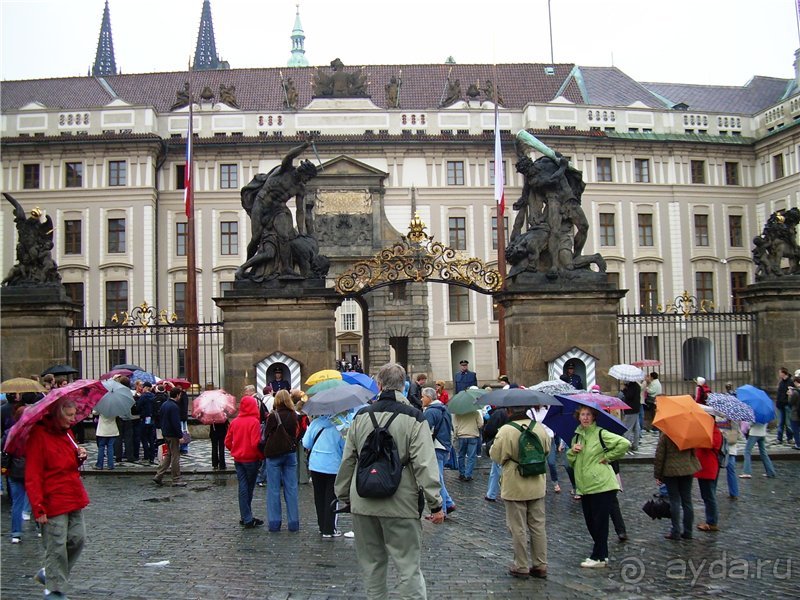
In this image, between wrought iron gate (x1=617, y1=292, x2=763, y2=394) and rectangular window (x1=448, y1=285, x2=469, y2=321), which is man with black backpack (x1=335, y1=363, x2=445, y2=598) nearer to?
wrought iron gate (x1=617, y1=292, x2=763, y2=394)

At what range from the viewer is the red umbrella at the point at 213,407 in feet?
44.3

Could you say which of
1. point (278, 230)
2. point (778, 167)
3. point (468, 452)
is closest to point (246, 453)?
point (468, 452)

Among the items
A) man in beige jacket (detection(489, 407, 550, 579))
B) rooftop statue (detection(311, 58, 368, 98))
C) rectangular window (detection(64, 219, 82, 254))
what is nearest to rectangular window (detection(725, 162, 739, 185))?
rooftop statue (detection(311, 58, 368, 98))

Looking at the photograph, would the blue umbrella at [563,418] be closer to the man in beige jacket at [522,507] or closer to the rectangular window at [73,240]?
the man in beige jacket at [522,507]

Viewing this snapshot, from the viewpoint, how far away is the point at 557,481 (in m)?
12.8

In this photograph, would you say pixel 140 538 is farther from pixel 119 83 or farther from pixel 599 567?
pixel 119 83

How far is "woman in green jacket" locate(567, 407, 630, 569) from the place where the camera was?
26.3ft

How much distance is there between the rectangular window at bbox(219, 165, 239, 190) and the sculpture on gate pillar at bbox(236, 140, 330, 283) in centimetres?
2936

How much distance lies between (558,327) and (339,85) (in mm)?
32994

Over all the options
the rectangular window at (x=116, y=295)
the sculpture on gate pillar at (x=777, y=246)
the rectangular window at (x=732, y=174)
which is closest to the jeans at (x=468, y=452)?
the sculpture on gate pillar at (x=777, y=246)

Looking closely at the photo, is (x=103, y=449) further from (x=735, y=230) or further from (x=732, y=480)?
(x=735, y=230)

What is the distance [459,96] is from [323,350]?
34.0 meters

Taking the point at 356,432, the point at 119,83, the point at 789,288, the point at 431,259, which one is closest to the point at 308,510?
the point at 356,432

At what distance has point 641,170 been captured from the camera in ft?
161
